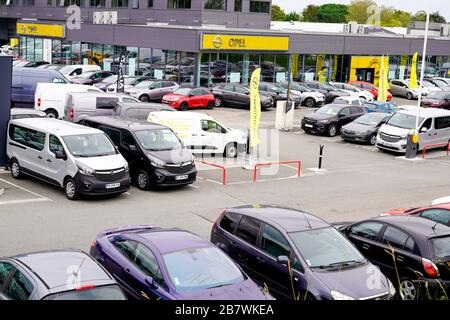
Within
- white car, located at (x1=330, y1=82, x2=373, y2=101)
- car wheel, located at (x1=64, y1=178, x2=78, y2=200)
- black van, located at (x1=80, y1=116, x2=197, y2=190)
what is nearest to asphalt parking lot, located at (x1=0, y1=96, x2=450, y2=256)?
car wheel, located at (x1=64, y1=178, x2=78, y2=200)

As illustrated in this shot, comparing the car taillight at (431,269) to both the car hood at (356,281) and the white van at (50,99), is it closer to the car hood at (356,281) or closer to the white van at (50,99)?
the car hood at (356,281)

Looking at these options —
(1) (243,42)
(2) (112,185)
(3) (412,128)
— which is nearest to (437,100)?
(1) (243,42)

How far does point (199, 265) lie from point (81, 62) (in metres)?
43.7

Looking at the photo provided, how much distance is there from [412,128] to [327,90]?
1615 centimetres

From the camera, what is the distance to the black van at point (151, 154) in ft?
60.2

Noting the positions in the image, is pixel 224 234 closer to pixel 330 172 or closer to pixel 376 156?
pixel 330 172

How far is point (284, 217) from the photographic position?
11.3 meters

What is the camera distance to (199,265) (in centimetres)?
939

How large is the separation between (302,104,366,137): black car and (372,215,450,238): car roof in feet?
58.9

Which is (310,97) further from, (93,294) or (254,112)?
(93,294)

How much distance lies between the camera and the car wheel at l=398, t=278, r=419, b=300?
11055 mm

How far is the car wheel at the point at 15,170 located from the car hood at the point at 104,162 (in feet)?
8.66

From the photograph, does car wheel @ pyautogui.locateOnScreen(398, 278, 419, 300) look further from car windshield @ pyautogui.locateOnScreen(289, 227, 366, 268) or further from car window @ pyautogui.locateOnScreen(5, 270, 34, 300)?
car window @ pyautogui.locateOnScreen(5, 270, 34, 300)

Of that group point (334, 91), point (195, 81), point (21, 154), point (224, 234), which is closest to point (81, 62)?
point (195, 81)
